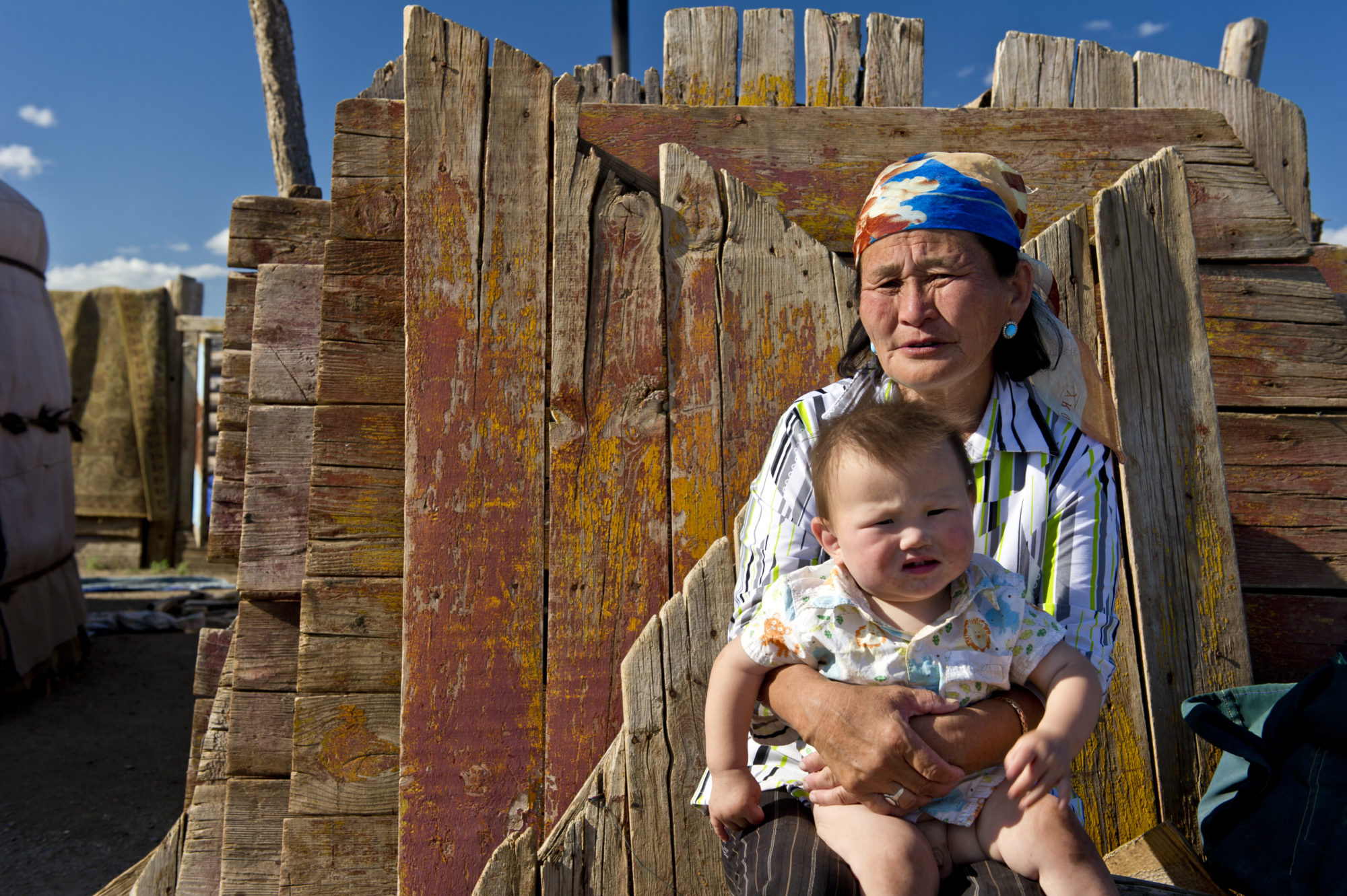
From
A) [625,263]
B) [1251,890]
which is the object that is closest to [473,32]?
[625,263]

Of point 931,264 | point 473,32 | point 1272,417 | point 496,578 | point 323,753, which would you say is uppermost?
point 473,32

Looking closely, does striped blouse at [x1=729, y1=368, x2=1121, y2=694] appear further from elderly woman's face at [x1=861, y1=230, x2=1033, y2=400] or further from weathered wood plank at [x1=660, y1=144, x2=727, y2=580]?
weathered wood plank at [x1=660, y1=144, x2=727, y2=580]

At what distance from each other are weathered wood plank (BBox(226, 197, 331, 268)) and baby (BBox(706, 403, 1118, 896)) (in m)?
2.48

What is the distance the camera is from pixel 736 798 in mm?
1523

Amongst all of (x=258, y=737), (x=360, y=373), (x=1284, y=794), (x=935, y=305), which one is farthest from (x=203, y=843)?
(x=1284, y=794)

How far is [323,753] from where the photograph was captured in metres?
2.41

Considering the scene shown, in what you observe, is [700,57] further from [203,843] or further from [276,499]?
[203,843]

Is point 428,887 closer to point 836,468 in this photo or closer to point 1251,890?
point 836,468

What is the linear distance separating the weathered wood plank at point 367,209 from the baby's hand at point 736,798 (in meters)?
1.91

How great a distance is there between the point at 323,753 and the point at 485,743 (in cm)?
54

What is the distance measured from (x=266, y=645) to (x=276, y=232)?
1.55 meters

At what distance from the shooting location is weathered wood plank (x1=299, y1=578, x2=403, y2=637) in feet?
8.13

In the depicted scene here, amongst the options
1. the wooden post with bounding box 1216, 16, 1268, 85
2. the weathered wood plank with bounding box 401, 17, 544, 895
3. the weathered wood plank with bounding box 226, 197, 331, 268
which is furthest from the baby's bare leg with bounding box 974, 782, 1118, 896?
the wooden post with bounding box 1216, 16, 1268, 85

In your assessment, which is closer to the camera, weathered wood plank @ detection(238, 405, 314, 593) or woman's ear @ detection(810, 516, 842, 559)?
woman's ear @ detection(810, 516, 842, 559)
